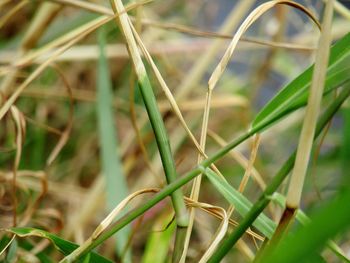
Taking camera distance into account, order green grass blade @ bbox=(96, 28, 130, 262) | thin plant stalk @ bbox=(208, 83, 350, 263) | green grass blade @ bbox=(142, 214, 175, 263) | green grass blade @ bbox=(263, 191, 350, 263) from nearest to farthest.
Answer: green grass blade @ bbox=(263, 191, 350, 263) < thin plant stalk @ bbox=(208, 83, 350, 263) < green grass blade @ bbox=(142, 214, 175, 263) < green grass blade @ bbox=(96, 28, 130, 262)

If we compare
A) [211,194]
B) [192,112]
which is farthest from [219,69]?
[211,194]

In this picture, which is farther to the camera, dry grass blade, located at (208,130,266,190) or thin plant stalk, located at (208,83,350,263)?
dry grass blade, located at (208,130,266,190)

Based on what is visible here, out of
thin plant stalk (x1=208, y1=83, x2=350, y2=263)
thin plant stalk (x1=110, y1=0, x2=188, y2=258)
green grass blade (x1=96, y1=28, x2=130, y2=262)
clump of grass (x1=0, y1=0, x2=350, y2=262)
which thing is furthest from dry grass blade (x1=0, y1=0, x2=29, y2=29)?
thin plant stalk (x1=208, y1=83, x2=350, y2=263)

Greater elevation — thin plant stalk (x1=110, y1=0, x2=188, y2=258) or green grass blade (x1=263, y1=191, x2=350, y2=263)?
thin plant stalk (x1=110, y1=0, x2=188, y2=258)

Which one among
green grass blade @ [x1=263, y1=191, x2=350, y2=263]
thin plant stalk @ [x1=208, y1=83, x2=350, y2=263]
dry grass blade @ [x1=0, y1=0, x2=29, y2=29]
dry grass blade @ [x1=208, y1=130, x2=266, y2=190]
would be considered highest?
dry grass blade @ [x1=0, y1=0, x2=29, y2=29]

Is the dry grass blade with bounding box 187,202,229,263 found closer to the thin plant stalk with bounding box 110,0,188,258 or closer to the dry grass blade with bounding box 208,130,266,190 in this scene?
the thin plant stalk with bounding box 110,0,188,258

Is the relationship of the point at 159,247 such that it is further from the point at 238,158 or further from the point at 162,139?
the point at 162,139

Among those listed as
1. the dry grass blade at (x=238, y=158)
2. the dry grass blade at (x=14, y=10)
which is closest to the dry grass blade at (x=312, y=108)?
the dry grass blade at (x=238, y=158)
